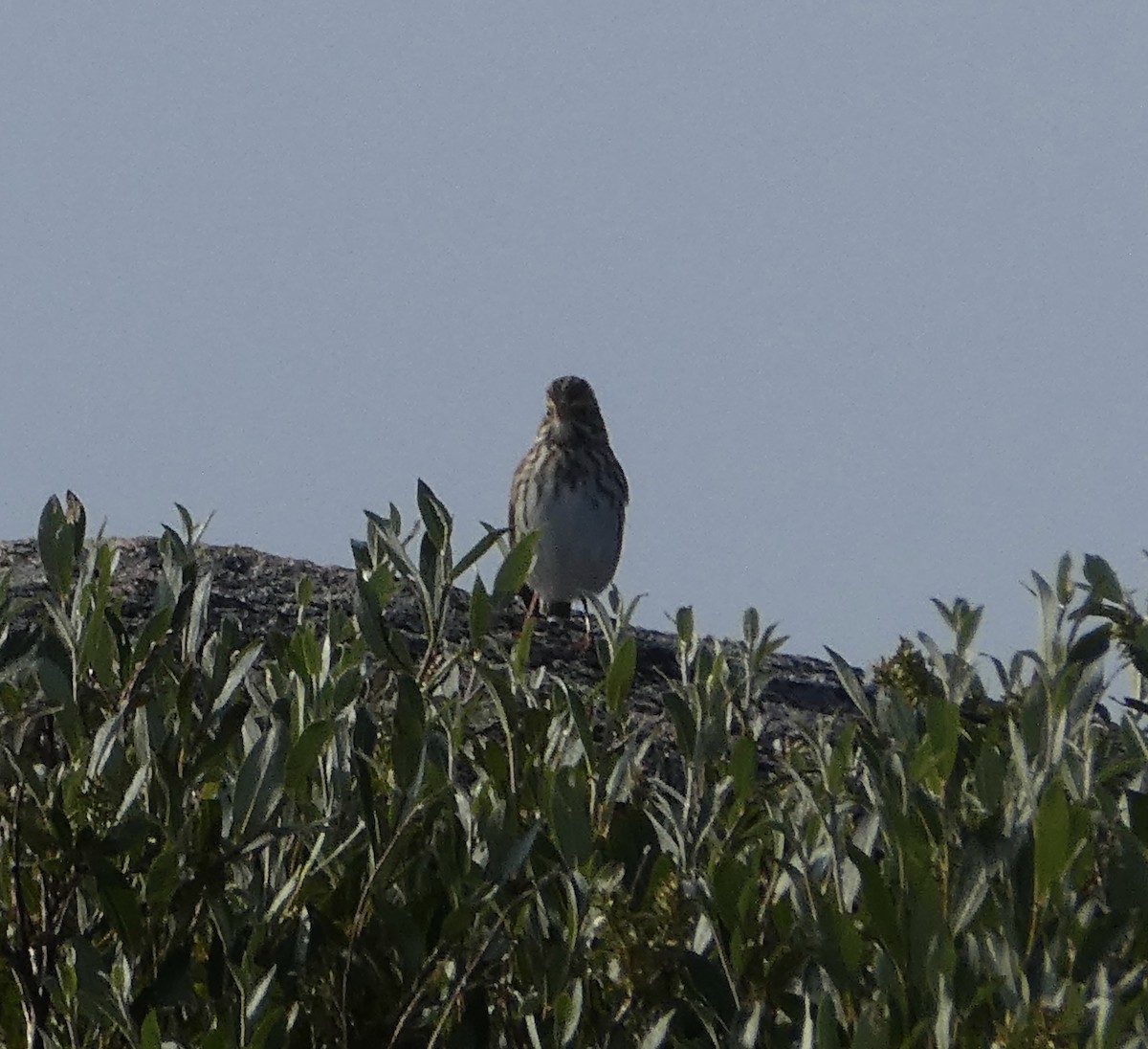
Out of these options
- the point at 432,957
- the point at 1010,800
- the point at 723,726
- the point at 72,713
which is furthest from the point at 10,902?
the point at 1010,800

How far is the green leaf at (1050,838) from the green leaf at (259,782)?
2.63 ft

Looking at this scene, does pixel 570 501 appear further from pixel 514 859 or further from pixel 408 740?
pixel 514 859

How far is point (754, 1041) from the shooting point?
86.1 inches

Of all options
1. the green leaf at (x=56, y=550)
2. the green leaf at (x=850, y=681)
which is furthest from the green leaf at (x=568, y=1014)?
the green leaf at (x=56, y=550)

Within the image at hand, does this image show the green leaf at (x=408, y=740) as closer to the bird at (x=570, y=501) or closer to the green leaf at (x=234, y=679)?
the green leaf at (x=234, y=679)

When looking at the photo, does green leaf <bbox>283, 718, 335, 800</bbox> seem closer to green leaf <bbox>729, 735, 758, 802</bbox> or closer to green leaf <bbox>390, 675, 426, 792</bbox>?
green leaf <bbox>390, 675, 426, 792</bbox>

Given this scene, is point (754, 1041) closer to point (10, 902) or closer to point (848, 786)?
point (10, 902)

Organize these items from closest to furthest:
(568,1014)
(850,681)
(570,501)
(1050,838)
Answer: (1050,838) < (568,1014) < (850,681) < (570,501)

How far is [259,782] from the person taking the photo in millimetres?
2396

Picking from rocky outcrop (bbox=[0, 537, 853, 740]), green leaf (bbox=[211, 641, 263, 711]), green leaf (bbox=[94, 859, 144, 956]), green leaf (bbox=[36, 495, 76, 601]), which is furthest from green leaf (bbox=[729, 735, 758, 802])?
rocky outcrop (bbox=[0, 537, 853, 740])

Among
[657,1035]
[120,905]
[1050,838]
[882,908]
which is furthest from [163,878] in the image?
[1050,838]

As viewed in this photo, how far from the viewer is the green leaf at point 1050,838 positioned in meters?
2.15

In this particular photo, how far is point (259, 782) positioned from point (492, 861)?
0.26 metres

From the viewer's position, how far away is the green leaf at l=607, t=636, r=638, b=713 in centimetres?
274
